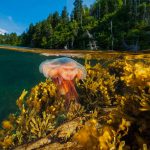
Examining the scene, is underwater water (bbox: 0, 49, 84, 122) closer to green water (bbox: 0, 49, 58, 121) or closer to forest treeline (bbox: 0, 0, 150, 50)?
green water (bbox: 0, 49, 58, 121)

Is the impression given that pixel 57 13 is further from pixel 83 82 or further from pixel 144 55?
pixel 83 82

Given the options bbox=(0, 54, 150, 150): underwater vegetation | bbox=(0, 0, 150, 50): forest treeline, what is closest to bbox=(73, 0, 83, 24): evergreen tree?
bbox=(0, 0, 150, 50): forest treeline

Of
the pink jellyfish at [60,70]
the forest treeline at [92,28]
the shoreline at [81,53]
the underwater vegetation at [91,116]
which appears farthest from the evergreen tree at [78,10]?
the pink jellyfish at [60,70]

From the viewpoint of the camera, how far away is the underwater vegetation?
2.46 m

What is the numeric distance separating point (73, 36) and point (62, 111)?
38.7m

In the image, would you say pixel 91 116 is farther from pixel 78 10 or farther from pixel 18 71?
pixel 78 10

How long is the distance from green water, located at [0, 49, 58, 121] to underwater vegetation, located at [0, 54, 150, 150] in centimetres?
1232

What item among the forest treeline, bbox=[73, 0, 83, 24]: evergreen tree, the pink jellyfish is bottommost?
the pink jellyfish

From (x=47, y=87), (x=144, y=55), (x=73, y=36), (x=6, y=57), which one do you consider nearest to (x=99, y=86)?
(x=47, y=87)

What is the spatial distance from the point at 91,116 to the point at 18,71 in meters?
21.4

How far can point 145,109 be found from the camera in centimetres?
244

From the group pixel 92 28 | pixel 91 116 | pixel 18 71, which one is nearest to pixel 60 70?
pixel 91 116

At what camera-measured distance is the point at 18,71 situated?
2858 centimetres

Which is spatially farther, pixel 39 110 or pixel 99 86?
pixel 99 86
